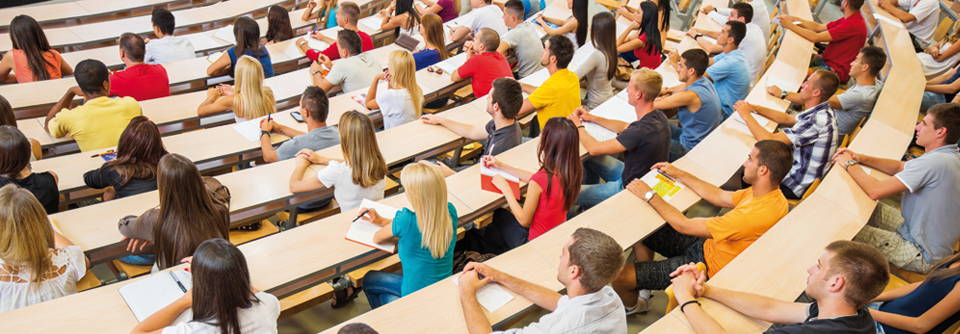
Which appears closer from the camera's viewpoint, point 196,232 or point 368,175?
point 196,232

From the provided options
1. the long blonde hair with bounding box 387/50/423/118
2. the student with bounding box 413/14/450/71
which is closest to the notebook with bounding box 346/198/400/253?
the long blonde hair with bounding box 387/50/423/118

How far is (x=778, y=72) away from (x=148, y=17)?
7.39 meters

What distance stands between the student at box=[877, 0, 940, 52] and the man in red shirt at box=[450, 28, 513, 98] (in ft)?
17.3

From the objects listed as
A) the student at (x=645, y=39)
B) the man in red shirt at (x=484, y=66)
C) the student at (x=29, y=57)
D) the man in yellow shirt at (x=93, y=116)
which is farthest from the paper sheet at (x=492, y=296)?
the student at (x=29, y=57)

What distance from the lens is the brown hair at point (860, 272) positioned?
2137 mm

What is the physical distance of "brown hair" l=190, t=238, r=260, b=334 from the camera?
82.5 inches

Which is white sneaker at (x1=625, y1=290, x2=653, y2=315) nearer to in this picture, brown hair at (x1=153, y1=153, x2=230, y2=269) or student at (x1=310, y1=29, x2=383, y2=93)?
brown hair at (x1=153, y1=153, x2=230, y2=269)

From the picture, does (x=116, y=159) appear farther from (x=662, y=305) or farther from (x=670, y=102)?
(x=670, y=102)

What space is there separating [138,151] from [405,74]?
2022 millimetres

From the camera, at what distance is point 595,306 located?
2273 mm

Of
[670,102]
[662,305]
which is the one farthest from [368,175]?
[670,102]

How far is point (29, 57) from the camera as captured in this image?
205 inches

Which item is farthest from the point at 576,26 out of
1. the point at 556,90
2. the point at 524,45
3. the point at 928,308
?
the point at 928,308

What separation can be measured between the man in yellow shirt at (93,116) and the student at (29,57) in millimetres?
1369
